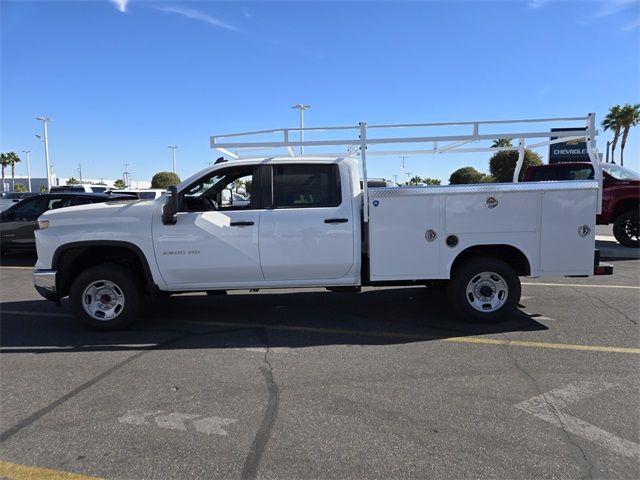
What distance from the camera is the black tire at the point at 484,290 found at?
559 cm

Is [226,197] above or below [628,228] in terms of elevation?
above

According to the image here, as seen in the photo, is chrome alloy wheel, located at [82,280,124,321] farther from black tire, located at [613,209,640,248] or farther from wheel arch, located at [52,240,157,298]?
black tire, located at [613,209,640,248]

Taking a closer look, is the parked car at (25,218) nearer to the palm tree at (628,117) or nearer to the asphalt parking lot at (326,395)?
the asphalt parking lot at (326,395)

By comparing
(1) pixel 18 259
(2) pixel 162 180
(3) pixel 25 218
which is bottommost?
(1) pixel 18 259

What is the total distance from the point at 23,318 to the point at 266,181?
3845mm

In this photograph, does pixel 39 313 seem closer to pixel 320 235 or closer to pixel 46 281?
pixel 46 281

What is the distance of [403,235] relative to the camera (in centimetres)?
555

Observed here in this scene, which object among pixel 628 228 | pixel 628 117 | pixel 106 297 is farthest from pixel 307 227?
pixel 628 117

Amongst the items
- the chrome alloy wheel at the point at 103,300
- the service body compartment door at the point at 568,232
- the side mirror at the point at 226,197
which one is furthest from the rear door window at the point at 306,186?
the service body compartment door at the point at 568,232

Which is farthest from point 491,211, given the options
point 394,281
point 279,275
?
point 279,275

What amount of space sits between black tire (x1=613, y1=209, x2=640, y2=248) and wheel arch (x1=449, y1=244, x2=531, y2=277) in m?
7.28

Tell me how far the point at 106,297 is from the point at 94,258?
0.53 m

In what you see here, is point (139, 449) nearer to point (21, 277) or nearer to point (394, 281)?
point (394, 281)

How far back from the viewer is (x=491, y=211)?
18.0 ft
